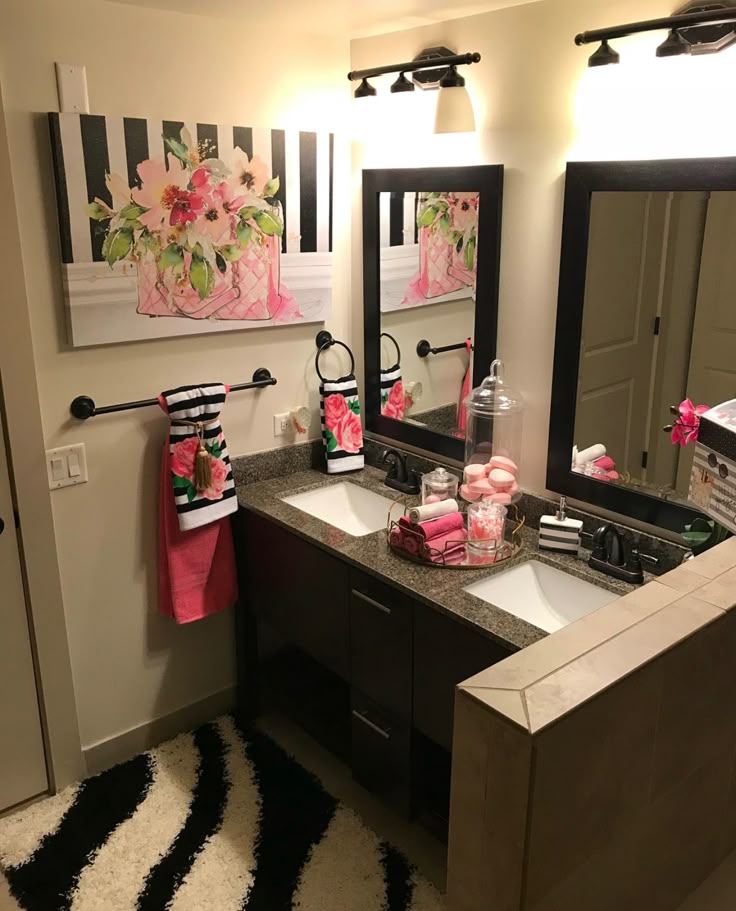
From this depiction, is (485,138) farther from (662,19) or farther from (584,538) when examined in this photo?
(584,538)

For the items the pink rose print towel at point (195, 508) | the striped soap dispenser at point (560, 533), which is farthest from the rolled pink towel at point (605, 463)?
the pink rose print towel at point (195, 508)

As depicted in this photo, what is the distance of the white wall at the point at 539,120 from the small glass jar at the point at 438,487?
22cm

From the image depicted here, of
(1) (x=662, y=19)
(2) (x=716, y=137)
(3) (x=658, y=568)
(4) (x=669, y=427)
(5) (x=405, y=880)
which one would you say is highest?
(1) (x=662, y=19)

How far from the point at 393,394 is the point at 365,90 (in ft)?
3.16

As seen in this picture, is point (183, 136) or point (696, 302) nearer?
point (696, 302)

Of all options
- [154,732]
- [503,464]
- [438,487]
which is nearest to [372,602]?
[438,487]

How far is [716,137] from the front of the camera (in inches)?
70.1

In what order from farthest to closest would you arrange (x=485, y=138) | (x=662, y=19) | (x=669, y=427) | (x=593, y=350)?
(x=485, y=138), (x=593, y=350), (x=669, y=427), (x=662, y=19)

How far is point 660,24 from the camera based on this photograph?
1738 millimetres

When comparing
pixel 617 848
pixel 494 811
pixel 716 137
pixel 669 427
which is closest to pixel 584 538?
pixel 669 427

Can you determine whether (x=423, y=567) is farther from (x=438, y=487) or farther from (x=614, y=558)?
(x=614, y=558)

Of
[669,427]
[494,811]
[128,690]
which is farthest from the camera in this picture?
[128,690]

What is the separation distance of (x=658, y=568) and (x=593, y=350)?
0.58 meters

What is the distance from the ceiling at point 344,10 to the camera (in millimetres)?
2088
